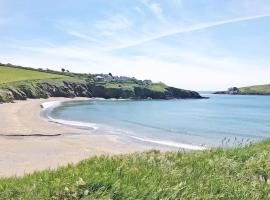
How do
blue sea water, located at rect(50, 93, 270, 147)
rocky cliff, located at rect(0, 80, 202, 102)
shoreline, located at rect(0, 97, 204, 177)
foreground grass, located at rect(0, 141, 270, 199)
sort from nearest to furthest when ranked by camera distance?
1. foreground grass, located at rect(0, 141, 270, 199)
2. shoreline, located at rect(0, 97, 204, 177)
3. blue sea water, located at rect(50, 93, 270, 147)
4. rocky cliff, located at rect(0, 80, 202, 102)

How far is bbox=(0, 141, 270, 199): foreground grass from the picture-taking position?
16.6ft

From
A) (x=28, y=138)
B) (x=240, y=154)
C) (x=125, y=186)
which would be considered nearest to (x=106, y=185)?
(x=125, y=186)

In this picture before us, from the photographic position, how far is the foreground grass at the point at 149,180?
5.06 metres

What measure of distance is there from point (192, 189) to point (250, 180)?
1.84 m

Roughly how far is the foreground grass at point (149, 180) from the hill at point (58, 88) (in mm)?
80217

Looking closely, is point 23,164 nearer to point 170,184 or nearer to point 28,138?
point 28,138

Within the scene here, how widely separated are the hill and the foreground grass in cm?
8022

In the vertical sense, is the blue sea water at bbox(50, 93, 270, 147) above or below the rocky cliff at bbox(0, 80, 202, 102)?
below

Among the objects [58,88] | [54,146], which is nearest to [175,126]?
[54,146]

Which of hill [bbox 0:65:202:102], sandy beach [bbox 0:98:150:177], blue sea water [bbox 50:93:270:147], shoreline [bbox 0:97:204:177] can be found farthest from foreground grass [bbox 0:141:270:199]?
hill [bbox 0:65:202:102]

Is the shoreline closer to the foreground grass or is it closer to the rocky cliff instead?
the foreground grass

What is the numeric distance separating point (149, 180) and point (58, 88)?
124 meters

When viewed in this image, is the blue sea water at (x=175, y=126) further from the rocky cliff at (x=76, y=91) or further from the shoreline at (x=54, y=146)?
the rocky cliff at (x=76, y=91)

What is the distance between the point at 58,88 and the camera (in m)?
128
